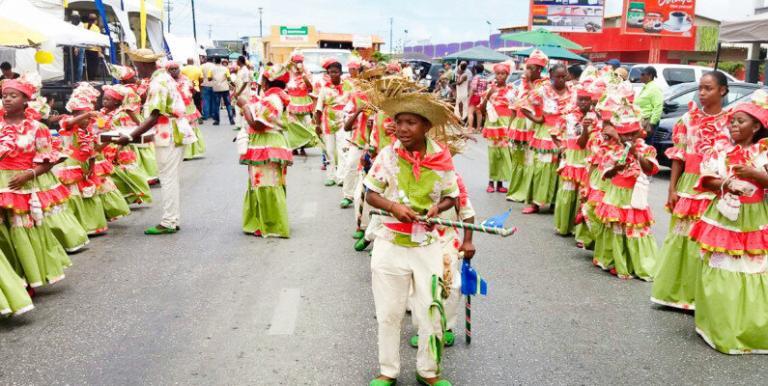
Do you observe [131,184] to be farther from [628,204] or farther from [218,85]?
[218,85]

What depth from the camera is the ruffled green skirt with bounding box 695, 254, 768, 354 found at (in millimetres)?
4953

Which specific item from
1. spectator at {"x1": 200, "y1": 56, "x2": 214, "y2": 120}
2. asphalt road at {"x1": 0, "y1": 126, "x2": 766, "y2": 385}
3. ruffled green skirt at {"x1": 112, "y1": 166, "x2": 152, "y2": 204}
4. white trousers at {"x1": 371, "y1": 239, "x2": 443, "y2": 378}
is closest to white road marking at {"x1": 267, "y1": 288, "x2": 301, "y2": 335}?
asphalt road at {"x1": 0, "y1": 126, "x2": 766, "y2": 385}

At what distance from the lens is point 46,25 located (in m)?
14.6

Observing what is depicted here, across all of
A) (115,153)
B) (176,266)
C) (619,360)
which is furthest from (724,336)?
(115,153)

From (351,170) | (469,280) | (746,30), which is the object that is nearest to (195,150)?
(351,170)

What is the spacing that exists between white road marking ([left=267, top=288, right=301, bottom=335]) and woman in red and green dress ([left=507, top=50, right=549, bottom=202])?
472cm

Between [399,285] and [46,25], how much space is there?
42.7ft

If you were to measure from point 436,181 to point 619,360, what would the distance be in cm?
189

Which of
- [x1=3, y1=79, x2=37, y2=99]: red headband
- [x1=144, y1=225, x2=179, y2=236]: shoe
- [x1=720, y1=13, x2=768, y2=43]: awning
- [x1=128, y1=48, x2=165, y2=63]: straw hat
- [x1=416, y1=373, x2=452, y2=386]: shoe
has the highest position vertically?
[x1=720, y1=13, x2=768, y2=43]: awning

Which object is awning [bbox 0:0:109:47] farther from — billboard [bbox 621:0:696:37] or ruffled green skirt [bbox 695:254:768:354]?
billboard [bbox 621:0:696:37]

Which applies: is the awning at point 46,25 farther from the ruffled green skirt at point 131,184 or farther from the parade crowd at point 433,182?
the ruffled green skirt at point 131,184

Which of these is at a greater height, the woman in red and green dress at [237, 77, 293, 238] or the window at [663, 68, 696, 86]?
the window at [663, 68, 696, 86]

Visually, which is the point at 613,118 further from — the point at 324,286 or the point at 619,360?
the point at 324,286

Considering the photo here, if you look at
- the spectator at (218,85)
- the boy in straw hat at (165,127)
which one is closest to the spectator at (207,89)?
the spectator at (218,85)
